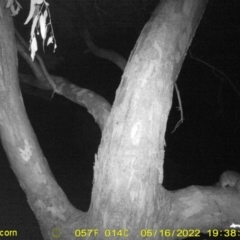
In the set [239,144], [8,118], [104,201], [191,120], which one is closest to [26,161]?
[8,118]

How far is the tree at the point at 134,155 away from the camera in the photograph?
1.88 m

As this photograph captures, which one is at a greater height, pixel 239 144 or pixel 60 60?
pixel 60 60

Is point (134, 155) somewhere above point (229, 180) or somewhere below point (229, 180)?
above

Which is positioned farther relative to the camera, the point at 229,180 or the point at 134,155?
the point at 229,180

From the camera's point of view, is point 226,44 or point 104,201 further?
point 226,44

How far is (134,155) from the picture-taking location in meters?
1.87

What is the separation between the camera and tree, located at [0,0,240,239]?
1877 mm

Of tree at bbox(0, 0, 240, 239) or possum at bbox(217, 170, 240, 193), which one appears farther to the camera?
possum at bbox(217, 170, 240, 193)

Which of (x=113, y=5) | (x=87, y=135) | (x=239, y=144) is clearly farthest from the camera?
(x=87, y=135)

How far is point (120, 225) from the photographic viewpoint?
6.15 feet

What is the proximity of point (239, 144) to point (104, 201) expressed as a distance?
19.2ft

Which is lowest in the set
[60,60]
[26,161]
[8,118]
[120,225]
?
[120,225]

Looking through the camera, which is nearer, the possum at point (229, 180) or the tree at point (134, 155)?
the tree at point (134, 155)

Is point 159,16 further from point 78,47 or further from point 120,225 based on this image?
point 78,47
